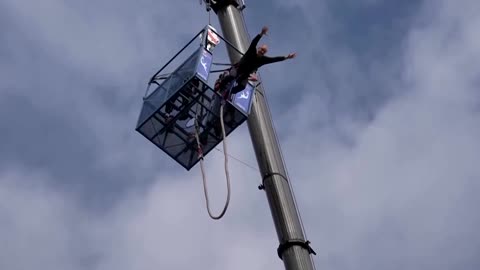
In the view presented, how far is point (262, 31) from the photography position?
48.3 feet

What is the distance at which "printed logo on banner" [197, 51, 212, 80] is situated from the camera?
15.2m

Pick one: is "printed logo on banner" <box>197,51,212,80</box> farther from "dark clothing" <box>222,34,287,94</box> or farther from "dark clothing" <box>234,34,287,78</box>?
"dark clothing" <box>234,34,287,78</box>

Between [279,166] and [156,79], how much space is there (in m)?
3.27

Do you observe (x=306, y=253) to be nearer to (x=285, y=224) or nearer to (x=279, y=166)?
(x=285, y=224)

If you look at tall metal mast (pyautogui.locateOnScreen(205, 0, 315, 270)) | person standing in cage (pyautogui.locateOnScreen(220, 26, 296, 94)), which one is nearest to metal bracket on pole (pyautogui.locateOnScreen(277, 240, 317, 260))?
tall metal mast (pyautogui.locateOnScreen(205, 0, 315, 270))

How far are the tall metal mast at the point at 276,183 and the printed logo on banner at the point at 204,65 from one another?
107 centimetres

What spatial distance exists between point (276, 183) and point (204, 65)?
102 inches

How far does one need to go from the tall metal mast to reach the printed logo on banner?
1073 millimetres

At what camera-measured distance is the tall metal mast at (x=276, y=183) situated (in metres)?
13.3

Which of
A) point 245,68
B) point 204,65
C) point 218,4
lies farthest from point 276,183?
point 218,4

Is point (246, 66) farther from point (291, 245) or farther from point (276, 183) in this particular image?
point (291, 245)

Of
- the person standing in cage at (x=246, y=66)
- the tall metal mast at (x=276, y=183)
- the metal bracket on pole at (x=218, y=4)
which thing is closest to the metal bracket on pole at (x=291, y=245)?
the tall metal mast at (x=276, y=183)

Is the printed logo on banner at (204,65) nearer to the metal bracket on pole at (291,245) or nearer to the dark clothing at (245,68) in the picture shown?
the dark clothing at (245,68)

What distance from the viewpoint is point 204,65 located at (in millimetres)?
15367
